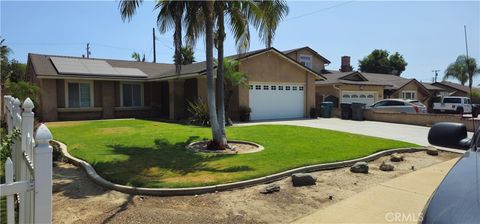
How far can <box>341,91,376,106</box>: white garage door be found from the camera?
27980 mm

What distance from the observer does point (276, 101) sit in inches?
885

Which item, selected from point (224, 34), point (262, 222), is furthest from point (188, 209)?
point (224, 34)

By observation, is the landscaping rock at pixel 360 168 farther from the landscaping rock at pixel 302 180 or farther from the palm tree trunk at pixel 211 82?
the palm tree trunk at pixel 211 82

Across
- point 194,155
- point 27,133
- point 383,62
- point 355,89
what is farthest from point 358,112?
point 383,62

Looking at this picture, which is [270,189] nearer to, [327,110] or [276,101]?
[276,101]

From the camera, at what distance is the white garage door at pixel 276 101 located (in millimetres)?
21453

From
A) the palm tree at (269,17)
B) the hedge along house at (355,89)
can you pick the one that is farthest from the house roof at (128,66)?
the palm tree at (269,17)

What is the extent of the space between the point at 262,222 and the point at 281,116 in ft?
58.7

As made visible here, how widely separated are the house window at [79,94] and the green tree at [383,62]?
5022cm

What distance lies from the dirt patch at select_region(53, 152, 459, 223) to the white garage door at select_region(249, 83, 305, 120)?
46.2 ft

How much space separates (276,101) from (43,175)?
20.3 meters

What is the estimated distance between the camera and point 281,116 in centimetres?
2273

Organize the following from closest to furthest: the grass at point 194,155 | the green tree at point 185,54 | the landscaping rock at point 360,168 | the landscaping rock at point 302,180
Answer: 1. the landscaping rock at point 302,180
2. the grass at point 194,155
3. the landscaping rock at point 360,168
4. the green tree at point 185,54

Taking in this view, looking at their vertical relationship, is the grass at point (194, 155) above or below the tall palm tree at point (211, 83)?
below
